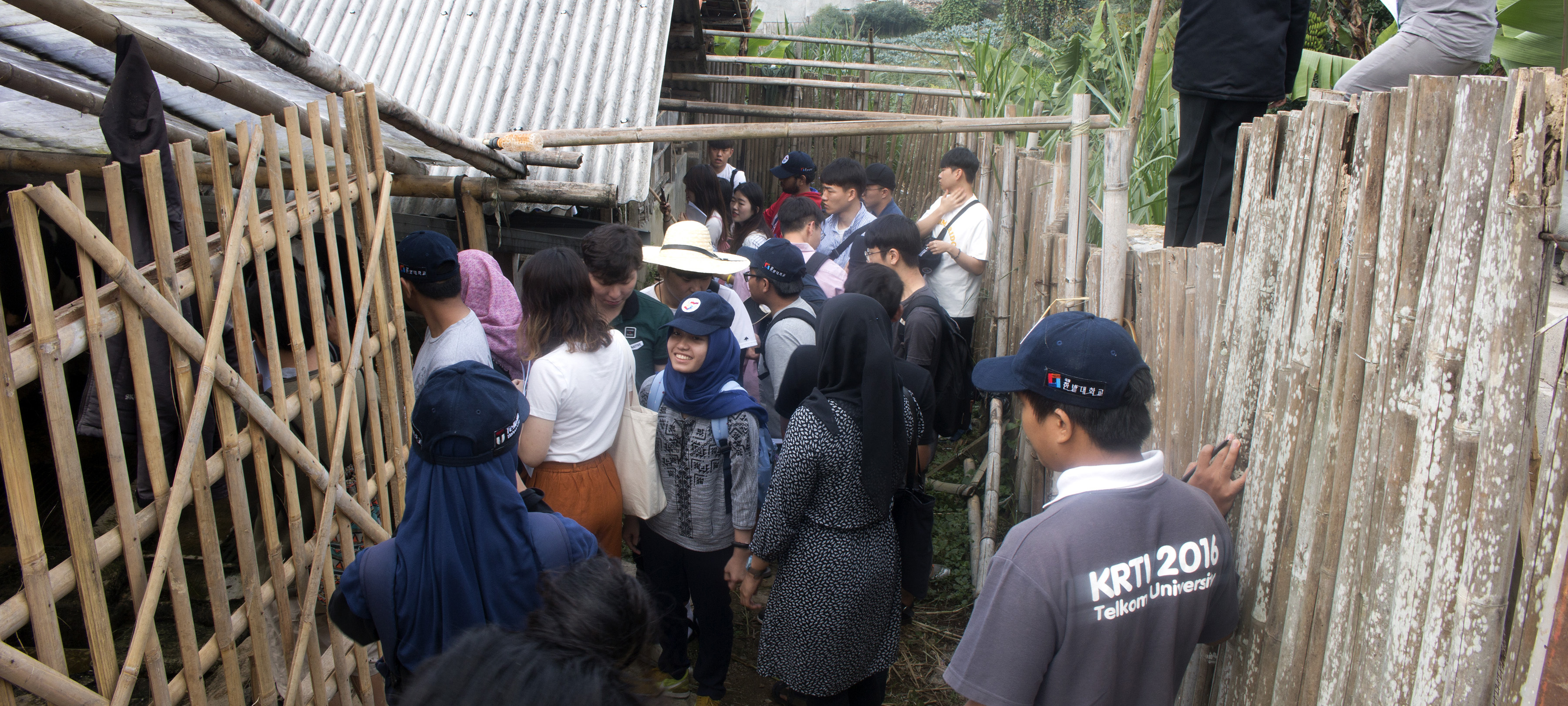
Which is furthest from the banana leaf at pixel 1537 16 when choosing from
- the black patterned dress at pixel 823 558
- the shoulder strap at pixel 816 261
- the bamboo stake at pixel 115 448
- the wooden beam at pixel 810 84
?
the bamboo stake at pixel 115 448

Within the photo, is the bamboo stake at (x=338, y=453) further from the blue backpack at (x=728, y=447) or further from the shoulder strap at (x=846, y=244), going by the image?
the shoulder strap at (x=846, y=244)

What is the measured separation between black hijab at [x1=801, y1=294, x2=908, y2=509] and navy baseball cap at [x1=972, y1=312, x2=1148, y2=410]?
34.3 inches

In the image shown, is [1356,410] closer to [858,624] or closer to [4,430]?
[858,624]

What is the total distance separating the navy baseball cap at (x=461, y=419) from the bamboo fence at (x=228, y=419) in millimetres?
522

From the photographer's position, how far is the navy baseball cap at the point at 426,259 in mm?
3137

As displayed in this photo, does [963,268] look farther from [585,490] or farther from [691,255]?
[585,490]

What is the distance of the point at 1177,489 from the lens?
5.94ft

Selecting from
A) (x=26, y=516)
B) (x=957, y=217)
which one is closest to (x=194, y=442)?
(x=26, y=516)

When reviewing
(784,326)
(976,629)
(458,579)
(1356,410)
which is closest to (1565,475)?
(1356,410)

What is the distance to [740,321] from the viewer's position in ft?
14.0

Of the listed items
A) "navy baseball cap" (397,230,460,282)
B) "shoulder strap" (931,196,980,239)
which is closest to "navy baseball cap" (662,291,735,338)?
"navy baseball cap" (397,230,460,282)

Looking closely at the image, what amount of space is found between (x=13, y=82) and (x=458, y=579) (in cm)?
185

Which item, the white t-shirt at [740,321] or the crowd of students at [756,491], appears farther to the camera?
the white t-shirt at [740,321]

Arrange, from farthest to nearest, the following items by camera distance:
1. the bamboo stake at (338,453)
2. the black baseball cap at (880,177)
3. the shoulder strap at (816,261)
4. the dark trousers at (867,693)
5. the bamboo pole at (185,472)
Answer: the black baseball cap at (880,177), the shoulder strap at (816,261), the dark trousers at (867,693), the bamboo stake at (338,453), the bamboo pole at (185,472)
